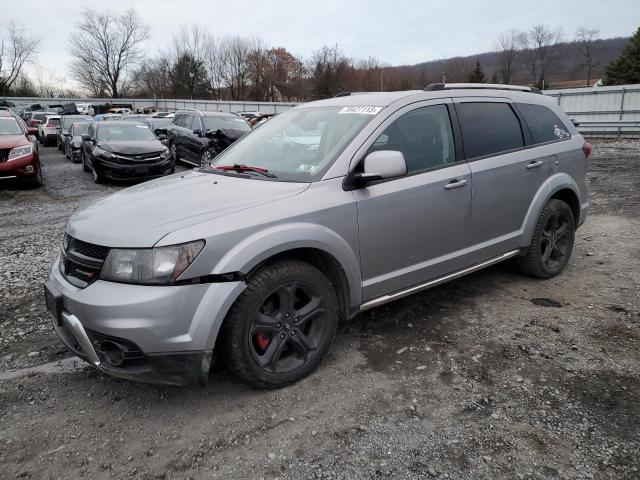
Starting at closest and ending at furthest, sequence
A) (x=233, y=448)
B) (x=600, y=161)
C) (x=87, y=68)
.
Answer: (x=233, y=448), (x=600, y=161), (x=87, y=68)

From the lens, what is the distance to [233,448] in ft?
8.18

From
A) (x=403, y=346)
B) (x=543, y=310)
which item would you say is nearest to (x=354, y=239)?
(x=403, y=346)

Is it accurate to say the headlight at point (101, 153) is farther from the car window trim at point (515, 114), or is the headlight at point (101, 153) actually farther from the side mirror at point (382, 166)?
the side mirror at point (382, 166)

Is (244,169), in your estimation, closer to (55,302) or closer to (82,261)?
(82,261)

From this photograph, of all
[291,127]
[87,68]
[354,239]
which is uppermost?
[87,68]

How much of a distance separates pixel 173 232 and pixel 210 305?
1.44ft

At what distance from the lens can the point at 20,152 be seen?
33.2 feet

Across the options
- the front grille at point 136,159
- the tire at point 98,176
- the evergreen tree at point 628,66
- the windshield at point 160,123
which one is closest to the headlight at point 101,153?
the front grille at point 136,159

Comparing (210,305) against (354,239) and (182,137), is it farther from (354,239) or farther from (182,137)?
(182,137)

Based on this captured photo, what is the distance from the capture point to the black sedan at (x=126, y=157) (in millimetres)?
11312

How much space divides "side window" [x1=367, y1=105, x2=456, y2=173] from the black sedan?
9216 millimetres

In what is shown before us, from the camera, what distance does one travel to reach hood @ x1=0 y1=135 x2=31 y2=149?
9.91 metres

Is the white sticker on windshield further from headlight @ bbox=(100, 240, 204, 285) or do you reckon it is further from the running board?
headlight @ bbox=(100, 240, 204, 285)

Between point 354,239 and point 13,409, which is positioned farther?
point 354,239
